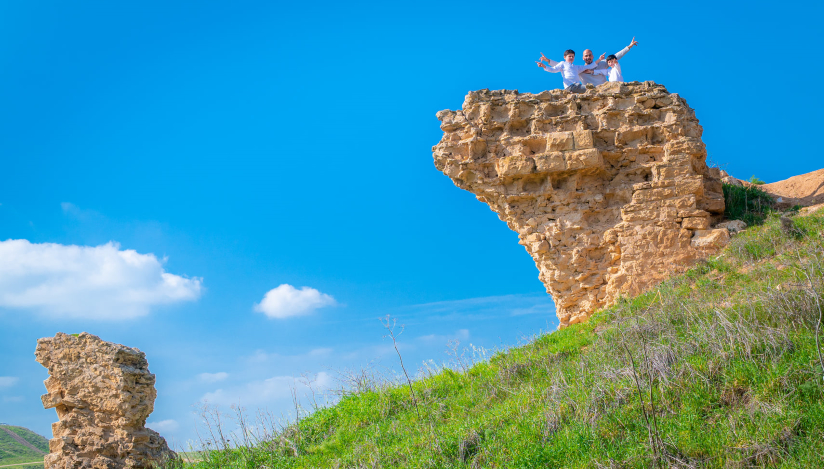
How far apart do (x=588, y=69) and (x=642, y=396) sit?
805 cm

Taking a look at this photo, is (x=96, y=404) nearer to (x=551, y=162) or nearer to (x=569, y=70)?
(x=551, y=162)

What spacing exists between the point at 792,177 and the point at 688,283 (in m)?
9.79

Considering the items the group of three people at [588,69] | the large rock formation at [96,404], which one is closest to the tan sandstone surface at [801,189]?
the group of three people at [588,69]

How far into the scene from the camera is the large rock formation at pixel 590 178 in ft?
34.1

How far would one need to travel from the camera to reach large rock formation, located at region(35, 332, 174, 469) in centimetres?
891

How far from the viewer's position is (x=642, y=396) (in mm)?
6297

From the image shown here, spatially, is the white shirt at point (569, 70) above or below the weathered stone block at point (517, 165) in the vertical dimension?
above

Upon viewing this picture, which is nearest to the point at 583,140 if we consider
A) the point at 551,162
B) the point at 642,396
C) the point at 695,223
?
the point at 551,162

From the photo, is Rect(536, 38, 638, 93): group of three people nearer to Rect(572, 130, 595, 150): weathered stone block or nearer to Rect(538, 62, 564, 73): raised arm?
Rect(538, 62, 564, 73): raised arm

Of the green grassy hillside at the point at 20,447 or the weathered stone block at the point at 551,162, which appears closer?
the weathered stone block at the point at 551,162

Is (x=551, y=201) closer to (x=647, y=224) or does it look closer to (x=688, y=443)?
(x=647, y=224)

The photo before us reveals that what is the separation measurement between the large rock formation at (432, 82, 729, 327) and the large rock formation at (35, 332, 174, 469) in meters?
6.82

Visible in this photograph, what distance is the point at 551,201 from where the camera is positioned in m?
11.1

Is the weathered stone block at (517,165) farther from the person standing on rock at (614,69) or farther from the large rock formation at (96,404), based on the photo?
the large rock formation at (96,404)
